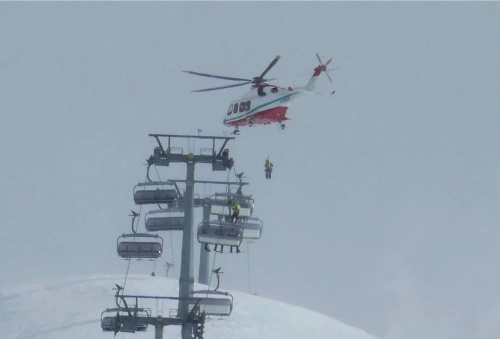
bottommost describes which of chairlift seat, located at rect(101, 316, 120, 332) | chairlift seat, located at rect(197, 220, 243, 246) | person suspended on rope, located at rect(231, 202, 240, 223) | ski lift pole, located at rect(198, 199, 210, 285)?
chairlift seat, located at rect(101, 316, 120, 332)

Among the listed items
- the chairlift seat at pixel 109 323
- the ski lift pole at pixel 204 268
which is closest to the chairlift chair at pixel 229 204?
the chairlift seat at pixel 109 323

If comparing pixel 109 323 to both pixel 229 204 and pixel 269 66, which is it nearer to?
pixel 229 204

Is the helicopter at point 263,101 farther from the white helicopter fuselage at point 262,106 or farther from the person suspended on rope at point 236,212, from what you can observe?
the person suspended on rope at point 236,212

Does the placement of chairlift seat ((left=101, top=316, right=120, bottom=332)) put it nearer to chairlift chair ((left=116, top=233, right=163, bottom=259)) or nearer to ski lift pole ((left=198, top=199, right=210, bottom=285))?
chairlift chair ((left=116, top=233, right=163, bottom=259))

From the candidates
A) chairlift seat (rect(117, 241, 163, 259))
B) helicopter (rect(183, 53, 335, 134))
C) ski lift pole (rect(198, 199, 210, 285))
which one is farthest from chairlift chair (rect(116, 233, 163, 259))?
ski lift pole (rect(198, 199, 210, 285))

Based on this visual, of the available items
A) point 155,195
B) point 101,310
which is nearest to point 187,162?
point 155,195

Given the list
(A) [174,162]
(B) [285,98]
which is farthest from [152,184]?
(B) [285,98]

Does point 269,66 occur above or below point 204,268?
above
